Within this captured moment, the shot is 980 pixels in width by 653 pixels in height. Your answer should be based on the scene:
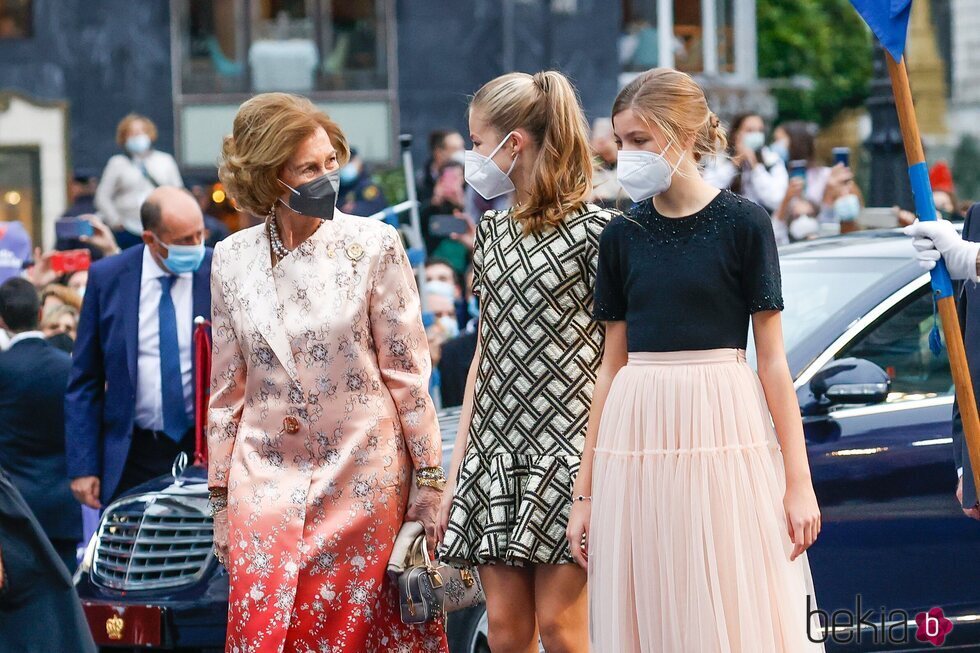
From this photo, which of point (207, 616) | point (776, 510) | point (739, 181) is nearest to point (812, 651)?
point (776, 510)

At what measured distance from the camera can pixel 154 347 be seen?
6664mm

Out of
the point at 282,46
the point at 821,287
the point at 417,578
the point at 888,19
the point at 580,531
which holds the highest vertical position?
the point at 282,46

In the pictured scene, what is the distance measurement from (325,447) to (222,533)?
42 centimetres

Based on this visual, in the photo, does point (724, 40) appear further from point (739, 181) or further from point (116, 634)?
point (116, 634)

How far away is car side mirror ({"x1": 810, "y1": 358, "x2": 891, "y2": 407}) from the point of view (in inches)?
235

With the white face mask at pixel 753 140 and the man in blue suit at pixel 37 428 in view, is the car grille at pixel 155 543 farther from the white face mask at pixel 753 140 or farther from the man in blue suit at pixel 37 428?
the white face mask at pixel 753 140

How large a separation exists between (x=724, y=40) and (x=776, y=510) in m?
24.8

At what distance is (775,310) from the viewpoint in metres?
4.35

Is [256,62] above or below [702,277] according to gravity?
above

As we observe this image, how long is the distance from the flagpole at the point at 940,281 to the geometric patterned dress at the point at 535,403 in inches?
32.3

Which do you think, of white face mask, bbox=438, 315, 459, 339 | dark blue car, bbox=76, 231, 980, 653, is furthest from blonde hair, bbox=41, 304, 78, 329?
dark blue car, bbox=76, 231, 980, 653

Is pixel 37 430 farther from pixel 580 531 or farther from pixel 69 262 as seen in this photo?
pixel 580 531

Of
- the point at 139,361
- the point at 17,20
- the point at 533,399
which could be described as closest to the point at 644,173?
the point at 533,399

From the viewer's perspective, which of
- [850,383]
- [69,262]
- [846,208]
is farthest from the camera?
[846,208]
